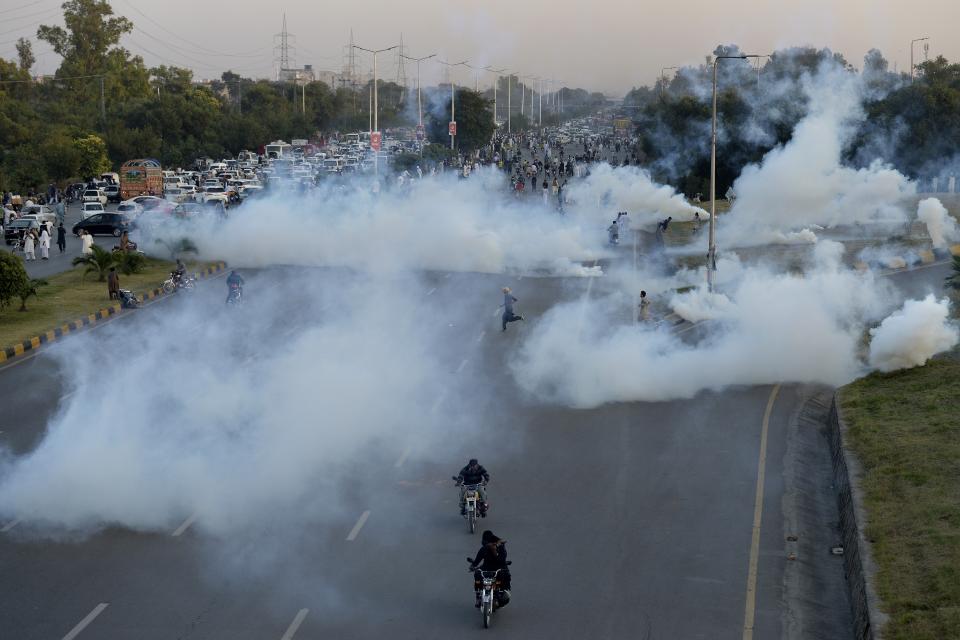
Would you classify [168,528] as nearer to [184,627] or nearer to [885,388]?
[184,627]

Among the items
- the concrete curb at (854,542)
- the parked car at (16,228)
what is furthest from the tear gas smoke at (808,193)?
the concrete curb at (854,542)

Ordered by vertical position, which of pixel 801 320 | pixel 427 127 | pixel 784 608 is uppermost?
pixel 427 127

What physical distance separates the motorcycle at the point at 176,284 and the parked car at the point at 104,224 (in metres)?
14.6

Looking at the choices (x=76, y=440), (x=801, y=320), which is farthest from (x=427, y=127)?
(x=76, y=440)

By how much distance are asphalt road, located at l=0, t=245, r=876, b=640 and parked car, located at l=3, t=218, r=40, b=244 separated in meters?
28.7

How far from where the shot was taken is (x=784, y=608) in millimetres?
12961

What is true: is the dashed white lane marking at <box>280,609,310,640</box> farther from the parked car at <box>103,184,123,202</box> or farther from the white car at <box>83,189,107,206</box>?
the parked car at <box>103,184,123,202</box>

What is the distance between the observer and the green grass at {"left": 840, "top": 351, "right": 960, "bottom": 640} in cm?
1209

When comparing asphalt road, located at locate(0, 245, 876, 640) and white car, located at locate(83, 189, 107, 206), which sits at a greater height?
white car, located at locate(83, 189, 107, 206)

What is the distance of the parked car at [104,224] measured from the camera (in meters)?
50.1

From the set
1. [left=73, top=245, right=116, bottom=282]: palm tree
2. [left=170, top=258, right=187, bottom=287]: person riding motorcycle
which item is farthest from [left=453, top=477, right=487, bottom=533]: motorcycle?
[left=73, top=245, right=116, bottom=282]: palm tree

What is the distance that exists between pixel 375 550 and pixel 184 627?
283 centimetres

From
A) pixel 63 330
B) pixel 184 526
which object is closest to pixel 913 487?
pixel 184 526

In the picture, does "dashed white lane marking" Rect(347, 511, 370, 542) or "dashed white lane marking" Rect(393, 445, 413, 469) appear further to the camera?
"dashed white lane marking" Rect(393, 445, 413, 469)
